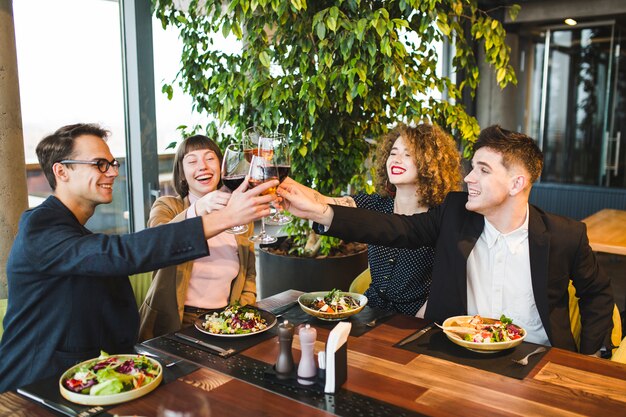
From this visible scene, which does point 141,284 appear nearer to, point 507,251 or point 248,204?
point 248,204

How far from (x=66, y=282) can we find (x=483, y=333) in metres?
1.33

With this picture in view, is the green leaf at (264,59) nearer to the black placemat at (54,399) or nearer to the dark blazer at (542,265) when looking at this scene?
the dark blazer at (542,265)

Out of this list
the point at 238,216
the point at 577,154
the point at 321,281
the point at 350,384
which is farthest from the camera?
the point at 577,154

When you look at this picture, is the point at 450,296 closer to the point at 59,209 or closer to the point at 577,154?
the point at 59,209

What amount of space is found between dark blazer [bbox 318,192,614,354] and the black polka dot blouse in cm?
29

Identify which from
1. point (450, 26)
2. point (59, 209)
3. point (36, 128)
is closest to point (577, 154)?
point (450, 26)

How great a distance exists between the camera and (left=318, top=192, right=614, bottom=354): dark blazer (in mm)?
2168

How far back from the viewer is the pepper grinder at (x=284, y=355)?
162 cm

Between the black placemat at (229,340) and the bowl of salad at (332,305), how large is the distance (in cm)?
19

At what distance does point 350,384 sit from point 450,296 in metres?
0.82

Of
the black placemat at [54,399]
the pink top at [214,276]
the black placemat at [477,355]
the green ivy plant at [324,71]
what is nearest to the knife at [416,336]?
the black placemat at [477,355]

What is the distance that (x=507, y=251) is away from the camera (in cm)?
225

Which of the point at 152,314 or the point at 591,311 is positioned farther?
the point at 152,314

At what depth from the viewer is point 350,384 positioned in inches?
62.3
